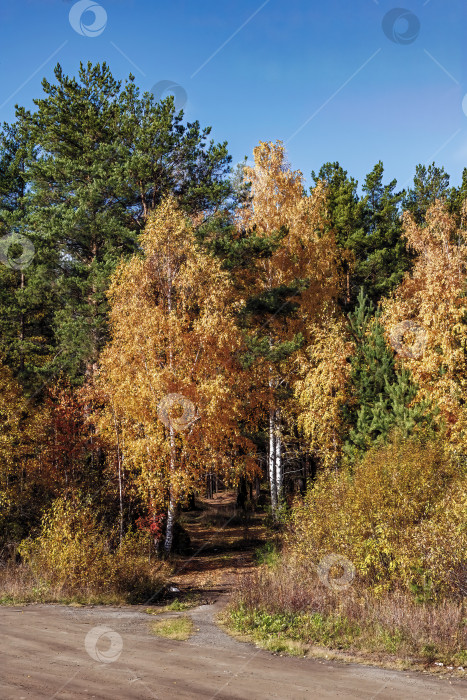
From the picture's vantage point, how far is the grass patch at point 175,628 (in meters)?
11.5

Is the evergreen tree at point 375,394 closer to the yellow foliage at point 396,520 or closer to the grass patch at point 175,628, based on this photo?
the yellow foliage at point 396,520

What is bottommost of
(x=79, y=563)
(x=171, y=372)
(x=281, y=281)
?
(x=79, y=563)

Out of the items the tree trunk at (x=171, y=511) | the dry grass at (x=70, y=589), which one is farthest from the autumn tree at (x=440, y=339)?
the dry grass at (x=70, y=589)

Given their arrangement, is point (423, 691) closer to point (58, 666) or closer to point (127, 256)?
point (58, 666)

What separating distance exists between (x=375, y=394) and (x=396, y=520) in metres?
7.80

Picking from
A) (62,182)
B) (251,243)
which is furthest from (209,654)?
(62,182)

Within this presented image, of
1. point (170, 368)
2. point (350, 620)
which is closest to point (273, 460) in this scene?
point (170, 368)

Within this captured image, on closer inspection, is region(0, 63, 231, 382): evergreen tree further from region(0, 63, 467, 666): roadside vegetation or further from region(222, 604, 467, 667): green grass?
region(222, 604, 467, 667): green grass

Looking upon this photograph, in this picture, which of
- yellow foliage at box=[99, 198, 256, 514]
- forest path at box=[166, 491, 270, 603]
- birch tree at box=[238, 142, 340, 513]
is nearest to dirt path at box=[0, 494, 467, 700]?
forest path at box=[166, 491, 270, 603]

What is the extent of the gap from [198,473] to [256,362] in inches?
213

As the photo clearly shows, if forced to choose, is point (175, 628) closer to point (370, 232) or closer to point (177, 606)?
point (177, 606)

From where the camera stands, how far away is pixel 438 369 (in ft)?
61.3

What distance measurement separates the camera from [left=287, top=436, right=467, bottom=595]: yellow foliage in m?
11.7

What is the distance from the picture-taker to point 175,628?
12141 millimetres
